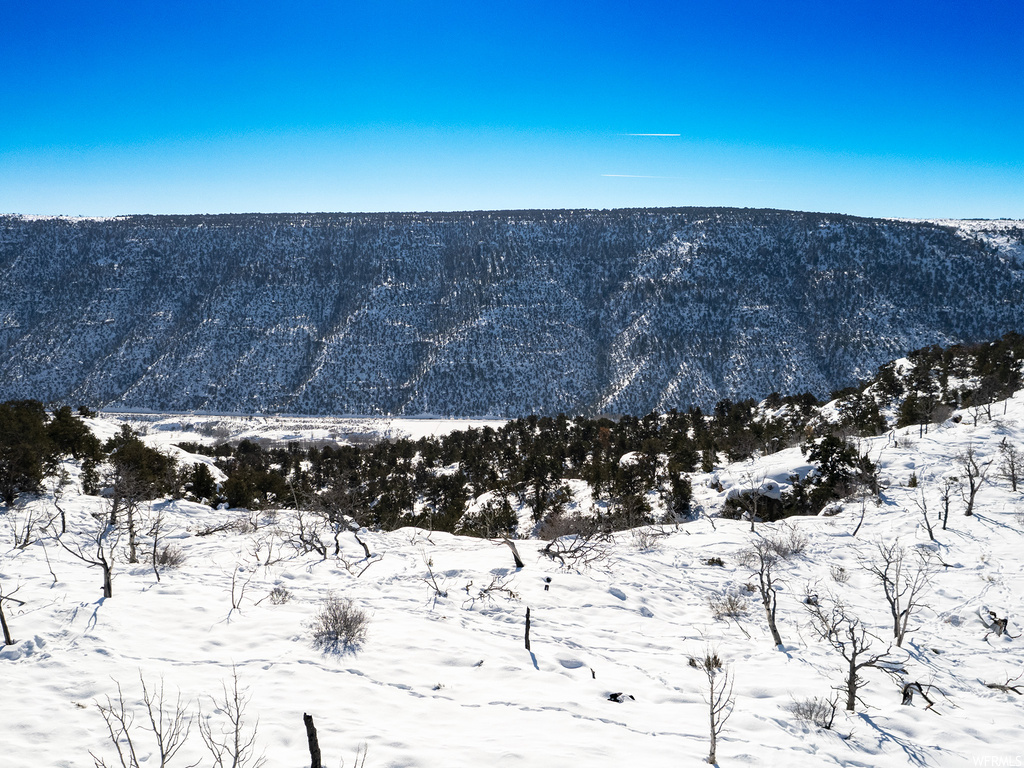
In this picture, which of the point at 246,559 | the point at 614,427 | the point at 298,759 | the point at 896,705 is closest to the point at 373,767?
the point at 298,759

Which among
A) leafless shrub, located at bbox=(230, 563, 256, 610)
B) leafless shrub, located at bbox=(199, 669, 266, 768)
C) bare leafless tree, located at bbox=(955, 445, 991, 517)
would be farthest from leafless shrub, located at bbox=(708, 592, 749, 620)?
bare leafless tree, located at bbox=(955, 445, 991, 517)

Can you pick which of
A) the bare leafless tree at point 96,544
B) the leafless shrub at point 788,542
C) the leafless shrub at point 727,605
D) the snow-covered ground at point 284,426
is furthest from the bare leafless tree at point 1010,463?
the snow-covered ground at point 284,426

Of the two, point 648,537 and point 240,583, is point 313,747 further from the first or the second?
point 648,537

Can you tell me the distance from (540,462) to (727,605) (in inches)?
955

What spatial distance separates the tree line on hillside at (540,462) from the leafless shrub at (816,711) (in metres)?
11.0

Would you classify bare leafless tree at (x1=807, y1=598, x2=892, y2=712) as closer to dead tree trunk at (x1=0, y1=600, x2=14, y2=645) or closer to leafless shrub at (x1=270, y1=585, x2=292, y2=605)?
leafless shrub at (x1=270, y1=585, x2=292, y2=605)

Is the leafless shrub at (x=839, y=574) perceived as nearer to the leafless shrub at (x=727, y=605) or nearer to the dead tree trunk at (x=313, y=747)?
the leafless shrub at (x=727, y=605)

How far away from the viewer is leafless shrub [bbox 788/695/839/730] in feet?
25.4

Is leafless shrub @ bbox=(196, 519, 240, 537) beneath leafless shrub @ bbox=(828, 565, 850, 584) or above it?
beneath

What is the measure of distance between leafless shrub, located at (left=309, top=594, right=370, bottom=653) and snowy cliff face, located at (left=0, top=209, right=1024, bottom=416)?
78.2 meters

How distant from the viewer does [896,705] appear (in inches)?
338

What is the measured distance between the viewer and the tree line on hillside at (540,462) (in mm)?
23359

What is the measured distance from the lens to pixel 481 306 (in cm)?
11088

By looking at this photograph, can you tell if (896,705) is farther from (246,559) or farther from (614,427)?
(614,427)
